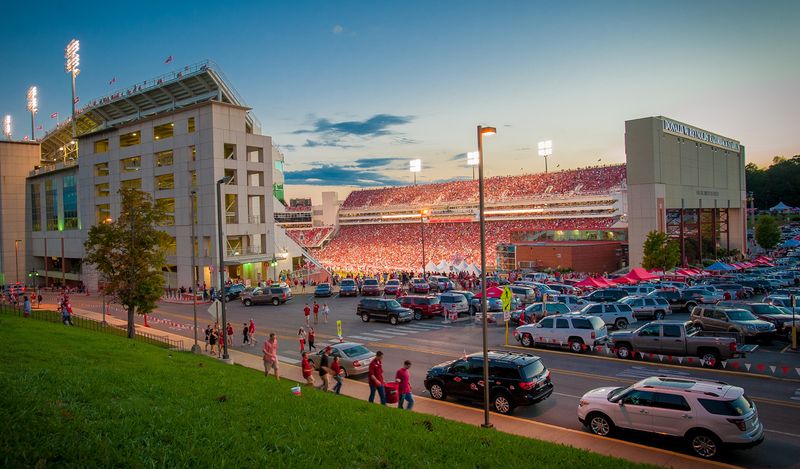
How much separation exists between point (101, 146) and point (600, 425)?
73958 millimetres

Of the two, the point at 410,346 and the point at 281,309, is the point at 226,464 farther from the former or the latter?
the point at 281,309

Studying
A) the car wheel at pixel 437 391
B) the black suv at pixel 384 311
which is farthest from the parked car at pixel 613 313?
the car wheel at pixel 437 391

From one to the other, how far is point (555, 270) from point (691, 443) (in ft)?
177

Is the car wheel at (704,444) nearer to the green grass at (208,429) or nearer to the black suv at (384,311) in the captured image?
the green grass at (208,429)

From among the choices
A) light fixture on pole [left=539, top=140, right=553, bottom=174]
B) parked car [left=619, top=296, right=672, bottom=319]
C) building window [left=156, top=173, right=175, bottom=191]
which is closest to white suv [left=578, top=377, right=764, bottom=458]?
parked car [left=619, top=296, right=672, bottom=319]

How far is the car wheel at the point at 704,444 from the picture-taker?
11.5 m

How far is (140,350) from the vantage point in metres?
21.0

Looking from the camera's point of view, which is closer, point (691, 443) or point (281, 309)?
point (691, 443)

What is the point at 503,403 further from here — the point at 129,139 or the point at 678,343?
the point at 129,139

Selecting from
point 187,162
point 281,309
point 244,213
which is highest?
point 187,162

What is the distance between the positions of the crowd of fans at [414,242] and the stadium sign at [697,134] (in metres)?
15.7

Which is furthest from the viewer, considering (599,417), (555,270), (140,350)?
(555,270)

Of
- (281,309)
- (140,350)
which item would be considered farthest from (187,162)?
(140,350)

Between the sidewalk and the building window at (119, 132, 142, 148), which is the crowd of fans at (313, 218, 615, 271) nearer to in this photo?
the building window at (119, 132, 142, 148)
